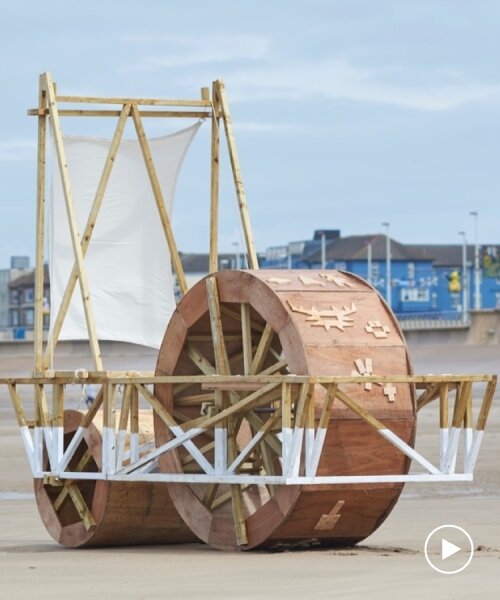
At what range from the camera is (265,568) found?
444 inches

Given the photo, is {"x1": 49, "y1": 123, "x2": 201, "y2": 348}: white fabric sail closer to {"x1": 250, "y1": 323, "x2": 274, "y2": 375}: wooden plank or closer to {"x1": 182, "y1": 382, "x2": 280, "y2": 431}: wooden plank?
{"x1": 250, "y1": 323, "x2": 274, "y2": 375}: wooden plank

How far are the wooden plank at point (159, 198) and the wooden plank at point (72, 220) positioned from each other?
2.27 ft

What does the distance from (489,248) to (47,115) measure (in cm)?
16478

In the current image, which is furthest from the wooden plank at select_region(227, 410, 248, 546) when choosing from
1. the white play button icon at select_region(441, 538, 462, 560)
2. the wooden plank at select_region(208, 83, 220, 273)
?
the wooden plank at select_region(208, 83, 220, 273)

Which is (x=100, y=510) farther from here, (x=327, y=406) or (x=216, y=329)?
(x=327, y=406)

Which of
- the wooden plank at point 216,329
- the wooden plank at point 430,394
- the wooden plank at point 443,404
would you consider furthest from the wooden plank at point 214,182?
the wooden plank at point 443,404

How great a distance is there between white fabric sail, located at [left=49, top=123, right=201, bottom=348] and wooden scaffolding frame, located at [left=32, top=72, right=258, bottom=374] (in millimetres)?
203

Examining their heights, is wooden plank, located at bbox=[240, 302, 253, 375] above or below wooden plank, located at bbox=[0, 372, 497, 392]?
above

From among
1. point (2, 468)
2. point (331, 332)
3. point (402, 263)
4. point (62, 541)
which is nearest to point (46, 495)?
point (62, 541)

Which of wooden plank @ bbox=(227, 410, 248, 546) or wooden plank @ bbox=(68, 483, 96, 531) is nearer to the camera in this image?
wooden plank @ bbox=(227, 410, 248, 546)

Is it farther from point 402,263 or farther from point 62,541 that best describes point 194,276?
point 62,541

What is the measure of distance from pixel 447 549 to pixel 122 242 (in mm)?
5303

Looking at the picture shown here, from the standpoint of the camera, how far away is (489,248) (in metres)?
178

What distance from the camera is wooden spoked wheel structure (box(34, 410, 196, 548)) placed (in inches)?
537
